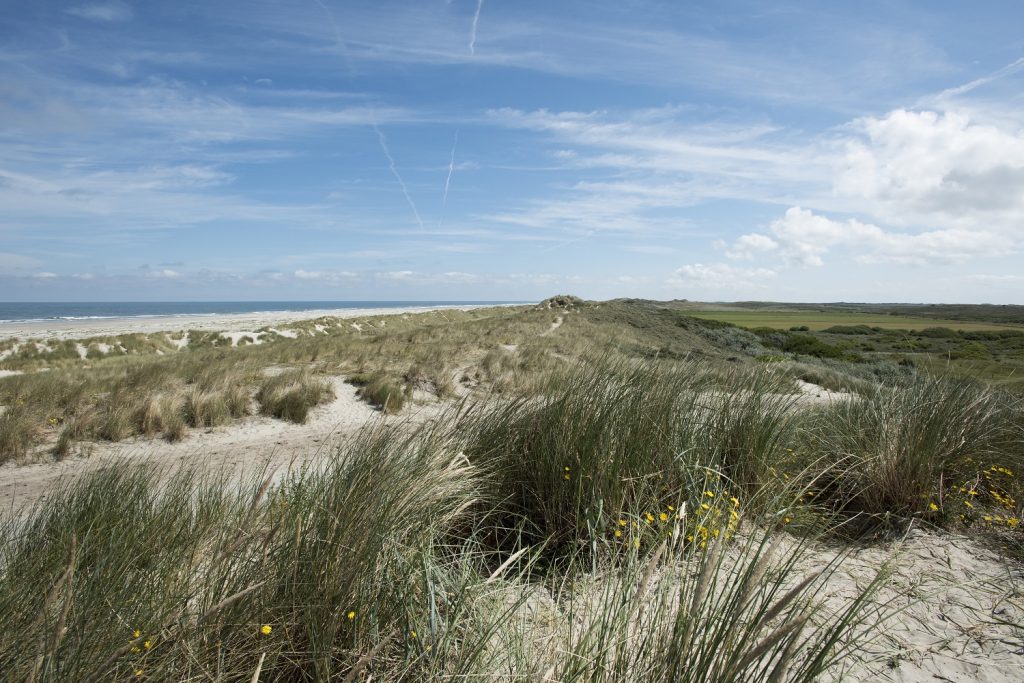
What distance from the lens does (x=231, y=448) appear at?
7.34 m

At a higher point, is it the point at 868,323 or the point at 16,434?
the point at 16,434

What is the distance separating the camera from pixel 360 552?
220cm

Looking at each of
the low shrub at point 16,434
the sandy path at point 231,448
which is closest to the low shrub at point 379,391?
the sandy path at point 231,448

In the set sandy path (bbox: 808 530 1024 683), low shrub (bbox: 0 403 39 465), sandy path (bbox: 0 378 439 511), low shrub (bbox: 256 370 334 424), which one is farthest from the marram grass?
low shrub (bbox: 256 370 334 424)

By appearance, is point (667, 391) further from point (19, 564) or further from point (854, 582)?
point (19, 564)

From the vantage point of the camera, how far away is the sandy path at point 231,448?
223 inches

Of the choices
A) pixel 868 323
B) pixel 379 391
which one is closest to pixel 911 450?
pixel 379 391

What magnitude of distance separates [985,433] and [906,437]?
2.39ft

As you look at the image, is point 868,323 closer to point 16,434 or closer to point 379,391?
point 379,391

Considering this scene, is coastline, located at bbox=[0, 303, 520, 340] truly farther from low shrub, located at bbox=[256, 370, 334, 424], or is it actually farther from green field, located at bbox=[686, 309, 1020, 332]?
green field, located at bbox=[686, 309, 1020, 332]

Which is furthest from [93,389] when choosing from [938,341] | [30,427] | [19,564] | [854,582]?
[938,341]

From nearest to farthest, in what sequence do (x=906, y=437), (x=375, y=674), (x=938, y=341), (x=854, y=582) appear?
(x=375, y=674) → (x=854, y=582) → (x=906, y=437) → (x=938, y=341)

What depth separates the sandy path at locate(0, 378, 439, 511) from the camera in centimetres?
568

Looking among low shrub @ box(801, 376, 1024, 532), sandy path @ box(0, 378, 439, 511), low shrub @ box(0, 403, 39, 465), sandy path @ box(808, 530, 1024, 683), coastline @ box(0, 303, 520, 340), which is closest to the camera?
sandy path @ box(808, 530, 1024, 683)
